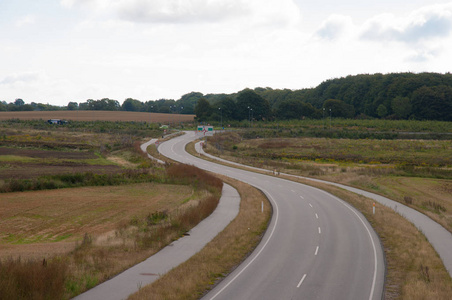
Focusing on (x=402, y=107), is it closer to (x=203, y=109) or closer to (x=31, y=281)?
(x=203, y=109)

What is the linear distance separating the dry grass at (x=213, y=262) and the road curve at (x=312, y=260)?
0.50m

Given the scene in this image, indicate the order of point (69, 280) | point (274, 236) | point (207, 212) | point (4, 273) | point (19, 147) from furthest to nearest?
1. point (19, 147)
2. point (207, 212)
3. point (274, 236)
4. point (69, 280)
5. point (4, 273)

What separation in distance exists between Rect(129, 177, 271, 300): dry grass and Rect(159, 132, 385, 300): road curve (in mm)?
498

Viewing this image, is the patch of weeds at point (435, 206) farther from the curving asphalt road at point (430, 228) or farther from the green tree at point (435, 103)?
the green tree at point (435, 103)

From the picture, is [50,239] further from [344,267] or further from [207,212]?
[344,267]

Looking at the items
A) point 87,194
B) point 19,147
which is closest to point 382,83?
point 19,147

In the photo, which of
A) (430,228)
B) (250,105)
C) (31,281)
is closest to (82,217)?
(31,281)

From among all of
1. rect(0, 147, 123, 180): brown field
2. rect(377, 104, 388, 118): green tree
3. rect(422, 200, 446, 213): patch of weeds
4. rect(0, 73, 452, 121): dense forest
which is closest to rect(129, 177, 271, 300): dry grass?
rect(422, 200, 446, 213): patch of weeds

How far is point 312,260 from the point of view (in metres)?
19.2

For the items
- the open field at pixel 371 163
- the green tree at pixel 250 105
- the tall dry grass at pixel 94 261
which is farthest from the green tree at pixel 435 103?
the tall dry grass at pixel 94 261

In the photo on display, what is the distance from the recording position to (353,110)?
172 meters

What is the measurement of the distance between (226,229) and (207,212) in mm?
4719

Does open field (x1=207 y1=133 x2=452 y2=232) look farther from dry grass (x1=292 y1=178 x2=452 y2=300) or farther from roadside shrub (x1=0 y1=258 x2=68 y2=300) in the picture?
roadside shrub (x1=0 y1=258 x2=68 y2=300)

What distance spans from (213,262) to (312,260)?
175 inches
